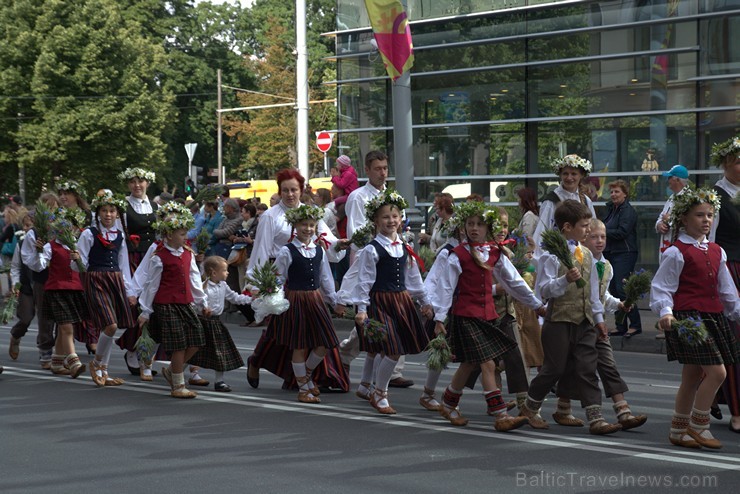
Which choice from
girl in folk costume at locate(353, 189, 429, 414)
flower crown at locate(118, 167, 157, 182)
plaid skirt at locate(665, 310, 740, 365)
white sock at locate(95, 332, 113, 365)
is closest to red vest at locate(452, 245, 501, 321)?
girl in folk costume at locate(353, 189, 429, 414)

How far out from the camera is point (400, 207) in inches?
383

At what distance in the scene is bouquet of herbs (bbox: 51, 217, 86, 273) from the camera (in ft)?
38.2

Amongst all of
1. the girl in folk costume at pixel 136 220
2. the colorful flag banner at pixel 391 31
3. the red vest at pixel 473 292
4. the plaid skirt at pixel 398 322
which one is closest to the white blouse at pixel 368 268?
the plaid skirt at pixel 398 322

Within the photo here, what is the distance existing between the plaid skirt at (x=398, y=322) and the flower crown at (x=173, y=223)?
2.11 meters

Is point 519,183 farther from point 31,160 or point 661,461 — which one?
point 31,160

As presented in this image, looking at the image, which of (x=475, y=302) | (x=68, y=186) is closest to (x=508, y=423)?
(x=475, y=302)

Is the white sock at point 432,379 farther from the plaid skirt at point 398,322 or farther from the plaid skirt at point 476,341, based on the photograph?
the plaid skirt at point 476,341

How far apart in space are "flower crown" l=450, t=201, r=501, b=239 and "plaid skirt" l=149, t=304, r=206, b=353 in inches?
119

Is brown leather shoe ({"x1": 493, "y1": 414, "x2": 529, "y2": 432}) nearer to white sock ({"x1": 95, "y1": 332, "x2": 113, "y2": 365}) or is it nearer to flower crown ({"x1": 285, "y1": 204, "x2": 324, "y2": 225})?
flower crown ({"x1": 285, "y1": 204, "x2": 324, "y2": 225})

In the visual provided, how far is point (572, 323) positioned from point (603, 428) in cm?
80

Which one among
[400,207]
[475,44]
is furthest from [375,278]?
[475,44]

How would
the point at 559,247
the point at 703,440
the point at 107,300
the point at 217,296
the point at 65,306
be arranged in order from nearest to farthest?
the point at 703,440 < the point at 559,247 < the point at 217,296 < the point at 107,300 < the point at 65,306

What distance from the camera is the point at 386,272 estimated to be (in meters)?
9.65

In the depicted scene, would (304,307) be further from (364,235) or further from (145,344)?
(145,344)
